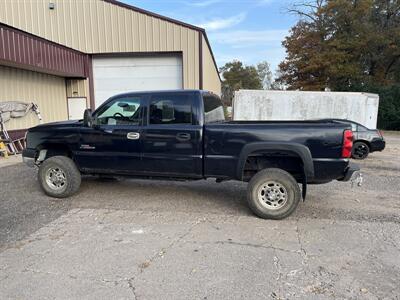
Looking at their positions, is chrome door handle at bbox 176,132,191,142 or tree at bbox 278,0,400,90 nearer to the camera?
chrome door handle at bbox 176,132,191,142

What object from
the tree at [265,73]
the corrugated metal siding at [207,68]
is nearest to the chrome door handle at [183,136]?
the corrugated metal siding at [207,68]

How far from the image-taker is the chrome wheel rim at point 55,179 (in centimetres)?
607

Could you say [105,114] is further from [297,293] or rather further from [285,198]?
[297,293]

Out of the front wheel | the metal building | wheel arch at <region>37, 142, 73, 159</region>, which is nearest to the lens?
the front wheel

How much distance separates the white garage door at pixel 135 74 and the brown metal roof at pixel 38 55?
814 millimetres

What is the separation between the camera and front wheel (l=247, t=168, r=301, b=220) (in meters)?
4.96

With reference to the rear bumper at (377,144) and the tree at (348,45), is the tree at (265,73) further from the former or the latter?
the rear bumper at (377,144)

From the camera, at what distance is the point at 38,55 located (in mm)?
12172

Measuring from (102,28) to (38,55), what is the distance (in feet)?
13.4

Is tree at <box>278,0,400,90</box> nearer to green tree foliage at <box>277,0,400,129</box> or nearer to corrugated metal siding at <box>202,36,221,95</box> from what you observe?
green tree foliage at <box>277,0,400,129</box>

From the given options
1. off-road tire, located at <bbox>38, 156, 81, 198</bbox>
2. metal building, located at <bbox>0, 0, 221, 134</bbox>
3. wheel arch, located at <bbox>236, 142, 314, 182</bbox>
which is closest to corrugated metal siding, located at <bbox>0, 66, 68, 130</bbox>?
metal building, located at <bbox>0, 0, 221, 134</bbox>

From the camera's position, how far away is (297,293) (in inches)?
121

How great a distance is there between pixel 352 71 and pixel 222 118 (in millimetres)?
27613

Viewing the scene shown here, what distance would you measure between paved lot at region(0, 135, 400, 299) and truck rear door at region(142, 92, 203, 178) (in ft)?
2.28
